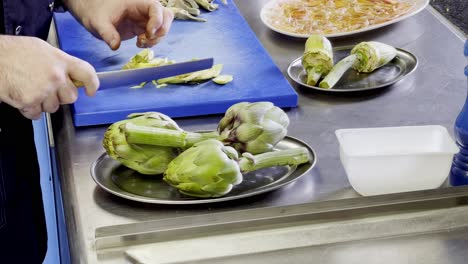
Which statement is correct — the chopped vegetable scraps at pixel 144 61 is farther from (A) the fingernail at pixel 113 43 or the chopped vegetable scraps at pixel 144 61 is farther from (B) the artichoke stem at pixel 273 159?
(B) the artichoke stem at pixel 273 159

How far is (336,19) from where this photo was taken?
159 centimetres

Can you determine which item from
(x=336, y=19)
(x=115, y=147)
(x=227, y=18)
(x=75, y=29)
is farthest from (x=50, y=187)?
(x=115, y=147)

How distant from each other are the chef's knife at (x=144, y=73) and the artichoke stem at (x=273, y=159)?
29 cm

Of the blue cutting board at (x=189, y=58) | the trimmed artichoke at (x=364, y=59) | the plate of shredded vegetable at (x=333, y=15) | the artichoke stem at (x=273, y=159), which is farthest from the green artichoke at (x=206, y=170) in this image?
the plate of shredded vegetable at (x=333, y=15)

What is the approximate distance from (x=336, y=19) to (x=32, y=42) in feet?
2.16

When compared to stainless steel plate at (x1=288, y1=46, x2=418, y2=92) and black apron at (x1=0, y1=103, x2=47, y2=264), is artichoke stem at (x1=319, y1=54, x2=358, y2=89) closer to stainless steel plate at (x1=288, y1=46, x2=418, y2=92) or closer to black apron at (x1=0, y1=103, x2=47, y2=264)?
stainless steel plate at (x1=288, y1=46, x2=418, y2=92)

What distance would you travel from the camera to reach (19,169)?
1.38 metres

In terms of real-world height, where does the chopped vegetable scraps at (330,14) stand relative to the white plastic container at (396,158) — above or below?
below

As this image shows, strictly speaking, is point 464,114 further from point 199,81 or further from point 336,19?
point 336,19

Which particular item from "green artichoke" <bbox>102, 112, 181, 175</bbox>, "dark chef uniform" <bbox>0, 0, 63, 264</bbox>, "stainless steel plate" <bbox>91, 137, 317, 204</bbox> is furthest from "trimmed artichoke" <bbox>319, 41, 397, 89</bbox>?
"dark chef uniform" <bbox>0, 0, 63, 264</bbox>

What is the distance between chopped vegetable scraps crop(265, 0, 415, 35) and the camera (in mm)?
1556

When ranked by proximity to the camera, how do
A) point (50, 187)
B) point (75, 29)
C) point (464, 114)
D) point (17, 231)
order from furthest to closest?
1. point (50, 187)
2. point (75, 29)
3. point (17, 231)
4. point (464, 114)

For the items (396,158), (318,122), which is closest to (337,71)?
(318,122)

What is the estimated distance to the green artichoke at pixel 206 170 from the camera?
3.22ft
